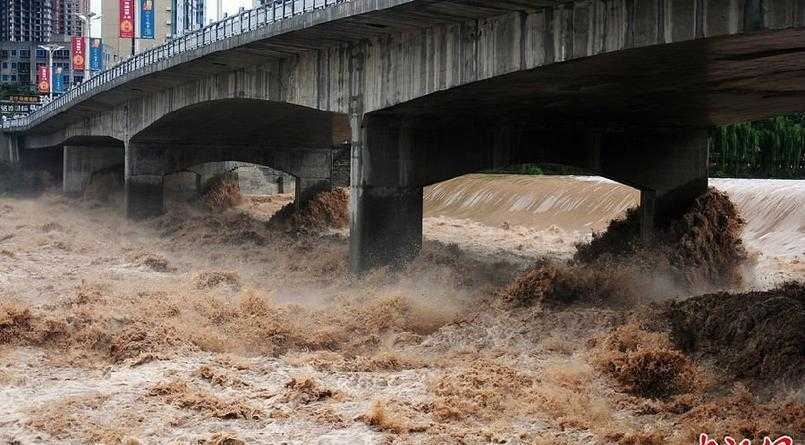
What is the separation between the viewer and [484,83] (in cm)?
2189

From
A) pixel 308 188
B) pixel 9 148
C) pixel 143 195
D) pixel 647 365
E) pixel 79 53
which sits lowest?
pixel 647 365

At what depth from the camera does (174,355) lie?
17.7 metres

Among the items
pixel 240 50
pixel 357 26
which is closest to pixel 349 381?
pixel 357 26

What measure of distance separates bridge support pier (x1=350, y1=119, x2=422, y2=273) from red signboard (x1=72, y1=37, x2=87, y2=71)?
49.3 metres

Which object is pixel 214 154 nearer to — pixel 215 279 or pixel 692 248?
pixel 215 279

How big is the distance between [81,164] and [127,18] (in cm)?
1246

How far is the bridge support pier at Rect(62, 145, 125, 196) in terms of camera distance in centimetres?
6356

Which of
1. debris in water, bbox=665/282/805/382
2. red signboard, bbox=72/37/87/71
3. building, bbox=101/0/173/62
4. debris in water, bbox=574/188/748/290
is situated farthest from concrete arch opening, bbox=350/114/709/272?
building, bbox=101/0/173/62

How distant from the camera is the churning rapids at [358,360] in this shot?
539 inches

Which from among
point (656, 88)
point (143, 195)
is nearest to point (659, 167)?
point (656, 88)

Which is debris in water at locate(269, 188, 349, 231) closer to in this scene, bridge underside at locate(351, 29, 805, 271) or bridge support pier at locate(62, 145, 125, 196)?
bridge underside at locate(351, 29, 805, 271)

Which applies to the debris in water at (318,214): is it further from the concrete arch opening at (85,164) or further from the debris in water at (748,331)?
the debris in water at (748,331)

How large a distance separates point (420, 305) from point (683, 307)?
6.10 meters

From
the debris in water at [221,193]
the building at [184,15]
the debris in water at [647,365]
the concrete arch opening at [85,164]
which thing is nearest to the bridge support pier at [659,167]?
the debris in water at [647,365]
